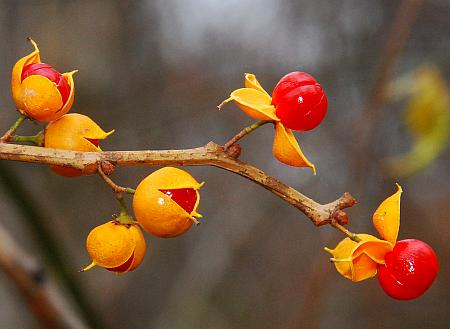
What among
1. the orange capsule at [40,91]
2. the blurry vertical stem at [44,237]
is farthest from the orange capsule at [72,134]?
the blurry vertical stem at [44,237]

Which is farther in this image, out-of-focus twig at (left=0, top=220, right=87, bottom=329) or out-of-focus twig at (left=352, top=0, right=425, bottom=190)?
out-of-focus twig at (left=352, top=0, right=425, bottom=190)

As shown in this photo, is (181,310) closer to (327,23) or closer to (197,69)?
(197,69)

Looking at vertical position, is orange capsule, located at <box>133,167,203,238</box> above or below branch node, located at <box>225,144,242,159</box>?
below

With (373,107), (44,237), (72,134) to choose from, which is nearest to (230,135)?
(373,107)

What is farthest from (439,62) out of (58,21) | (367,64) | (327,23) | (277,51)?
(58,21)

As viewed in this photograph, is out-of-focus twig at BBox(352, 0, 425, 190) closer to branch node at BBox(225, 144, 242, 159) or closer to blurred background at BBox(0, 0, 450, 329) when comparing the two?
blurred background at BBox(0, 0, 450, 329)

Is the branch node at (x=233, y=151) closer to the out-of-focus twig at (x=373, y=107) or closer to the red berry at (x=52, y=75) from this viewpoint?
the red berry at (x=52, y=75)

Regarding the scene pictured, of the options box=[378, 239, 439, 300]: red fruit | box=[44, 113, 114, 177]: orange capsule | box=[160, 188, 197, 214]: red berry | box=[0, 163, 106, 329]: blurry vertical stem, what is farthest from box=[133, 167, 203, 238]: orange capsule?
box=[0, 163, 106, 329]: blurry vertical stem
